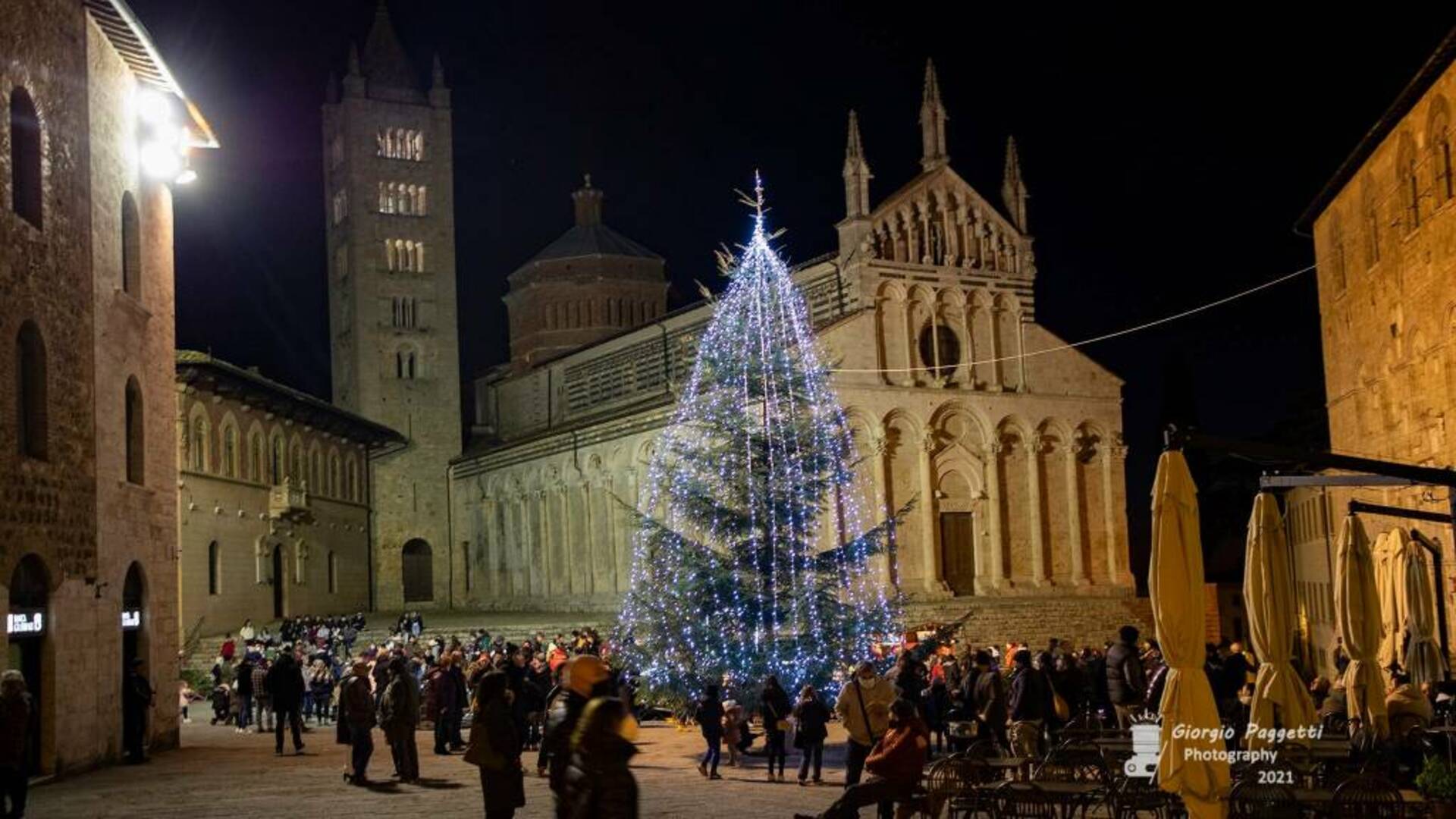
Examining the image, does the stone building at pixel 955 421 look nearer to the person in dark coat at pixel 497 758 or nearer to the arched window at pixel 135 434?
the arched window at pixel 135 434

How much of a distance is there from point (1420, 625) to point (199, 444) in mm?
34424

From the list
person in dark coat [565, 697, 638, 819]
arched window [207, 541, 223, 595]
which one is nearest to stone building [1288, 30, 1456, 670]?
person in dark coat [565, 697, 638, 819]

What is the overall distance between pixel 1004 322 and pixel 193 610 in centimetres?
2641

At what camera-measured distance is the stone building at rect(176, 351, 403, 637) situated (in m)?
43.6

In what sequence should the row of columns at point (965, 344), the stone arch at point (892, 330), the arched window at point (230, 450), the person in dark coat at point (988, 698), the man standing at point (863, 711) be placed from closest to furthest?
the man standing at point (863, 711), the person in dark coat at point (988, 698), the arched window at point (230, 450), the stone arch at point (892, 330), the row of columns at point (965, 344)

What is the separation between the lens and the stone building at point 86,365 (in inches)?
730

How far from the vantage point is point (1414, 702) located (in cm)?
1579

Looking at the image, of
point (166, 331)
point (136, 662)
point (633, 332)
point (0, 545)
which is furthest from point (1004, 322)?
point (0, 545)

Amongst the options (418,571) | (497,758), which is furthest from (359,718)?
(418,571)

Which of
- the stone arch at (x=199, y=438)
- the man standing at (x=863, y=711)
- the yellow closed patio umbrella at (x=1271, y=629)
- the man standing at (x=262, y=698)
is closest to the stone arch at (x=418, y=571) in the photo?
the stone arch at (x=199, y=438)

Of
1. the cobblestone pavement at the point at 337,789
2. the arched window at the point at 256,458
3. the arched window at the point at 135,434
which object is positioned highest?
the arched window at the point at 256,458

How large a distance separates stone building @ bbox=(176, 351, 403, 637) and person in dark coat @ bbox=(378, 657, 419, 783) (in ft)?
64.1

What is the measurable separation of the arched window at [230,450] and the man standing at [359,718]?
96.3ft

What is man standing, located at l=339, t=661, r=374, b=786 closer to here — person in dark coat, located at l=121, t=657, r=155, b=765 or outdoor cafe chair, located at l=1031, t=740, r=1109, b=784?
person in dark coat, located at l=121, t=657, r=155, b=765
